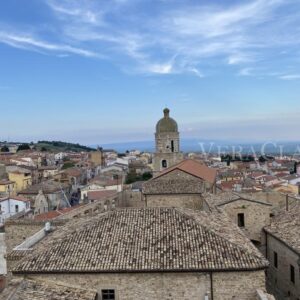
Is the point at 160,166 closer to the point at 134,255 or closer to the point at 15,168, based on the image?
the point at 134,255

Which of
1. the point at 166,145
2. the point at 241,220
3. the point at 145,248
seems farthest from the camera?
the point at 166,145

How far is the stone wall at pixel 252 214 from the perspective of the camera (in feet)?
74.2

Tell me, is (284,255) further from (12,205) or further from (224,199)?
(12,205)

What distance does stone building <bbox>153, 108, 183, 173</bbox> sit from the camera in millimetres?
45719

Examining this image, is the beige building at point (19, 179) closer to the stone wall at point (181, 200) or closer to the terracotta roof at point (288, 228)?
the stone wall at point (181, 200)

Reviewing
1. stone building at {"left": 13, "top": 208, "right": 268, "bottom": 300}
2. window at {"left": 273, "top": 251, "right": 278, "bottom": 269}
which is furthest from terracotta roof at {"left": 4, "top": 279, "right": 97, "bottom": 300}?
window at {"left": 273, "top": 251, "right": 278, "bottom": 269}

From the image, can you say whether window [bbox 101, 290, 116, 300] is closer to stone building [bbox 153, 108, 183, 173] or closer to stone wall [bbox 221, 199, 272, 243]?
stone wall [bbox 221, 199, 272, 243]

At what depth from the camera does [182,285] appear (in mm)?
13023

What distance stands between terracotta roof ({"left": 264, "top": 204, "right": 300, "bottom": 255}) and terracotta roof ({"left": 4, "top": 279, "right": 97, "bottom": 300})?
8.89 m

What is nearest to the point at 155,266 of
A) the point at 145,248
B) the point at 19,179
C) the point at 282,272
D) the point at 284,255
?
the point at 145,248

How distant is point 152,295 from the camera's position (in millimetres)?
13070

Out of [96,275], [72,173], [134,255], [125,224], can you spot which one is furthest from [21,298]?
[72,173]

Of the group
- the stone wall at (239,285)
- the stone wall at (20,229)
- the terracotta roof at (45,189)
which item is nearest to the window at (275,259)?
the stone wall at (239,285)

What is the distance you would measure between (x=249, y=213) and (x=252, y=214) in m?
0.16
